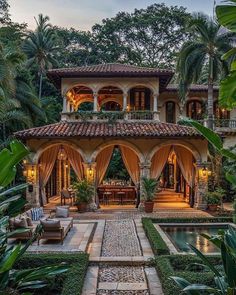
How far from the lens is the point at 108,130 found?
21.1 m

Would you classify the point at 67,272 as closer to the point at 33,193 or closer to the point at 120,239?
the point at 120,239

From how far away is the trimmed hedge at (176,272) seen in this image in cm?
778

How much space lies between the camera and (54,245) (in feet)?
41.4

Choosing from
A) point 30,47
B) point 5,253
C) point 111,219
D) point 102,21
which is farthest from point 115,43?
point 5,253

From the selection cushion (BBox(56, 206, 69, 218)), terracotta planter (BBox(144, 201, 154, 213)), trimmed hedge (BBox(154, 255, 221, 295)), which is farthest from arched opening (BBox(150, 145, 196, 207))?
trimmed hedge (BBox(154, 255, 221, 295))

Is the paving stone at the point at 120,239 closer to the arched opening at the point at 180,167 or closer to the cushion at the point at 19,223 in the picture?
the cushion at the point at 19,223

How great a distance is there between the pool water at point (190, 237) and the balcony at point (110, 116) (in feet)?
28.3

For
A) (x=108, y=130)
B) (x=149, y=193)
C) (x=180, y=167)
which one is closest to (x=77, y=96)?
(x=108, y=130)

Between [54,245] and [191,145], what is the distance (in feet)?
36.2

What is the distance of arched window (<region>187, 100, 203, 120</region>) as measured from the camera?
94.6 feet

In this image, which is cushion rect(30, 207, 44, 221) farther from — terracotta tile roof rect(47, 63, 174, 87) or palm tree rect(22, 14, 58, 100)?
palm tree rect(22, 14, 58, 100)

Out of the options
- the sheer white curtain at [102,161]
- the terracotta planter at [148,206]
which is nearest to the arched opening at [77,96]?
the sheer white curtain at [102,161]

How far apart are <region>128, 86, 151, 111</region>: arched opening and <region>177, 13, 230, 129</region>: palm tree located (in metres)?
2.95

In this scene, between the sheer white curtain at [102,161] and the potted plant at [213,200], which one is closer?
the potted plant at [213,200]
